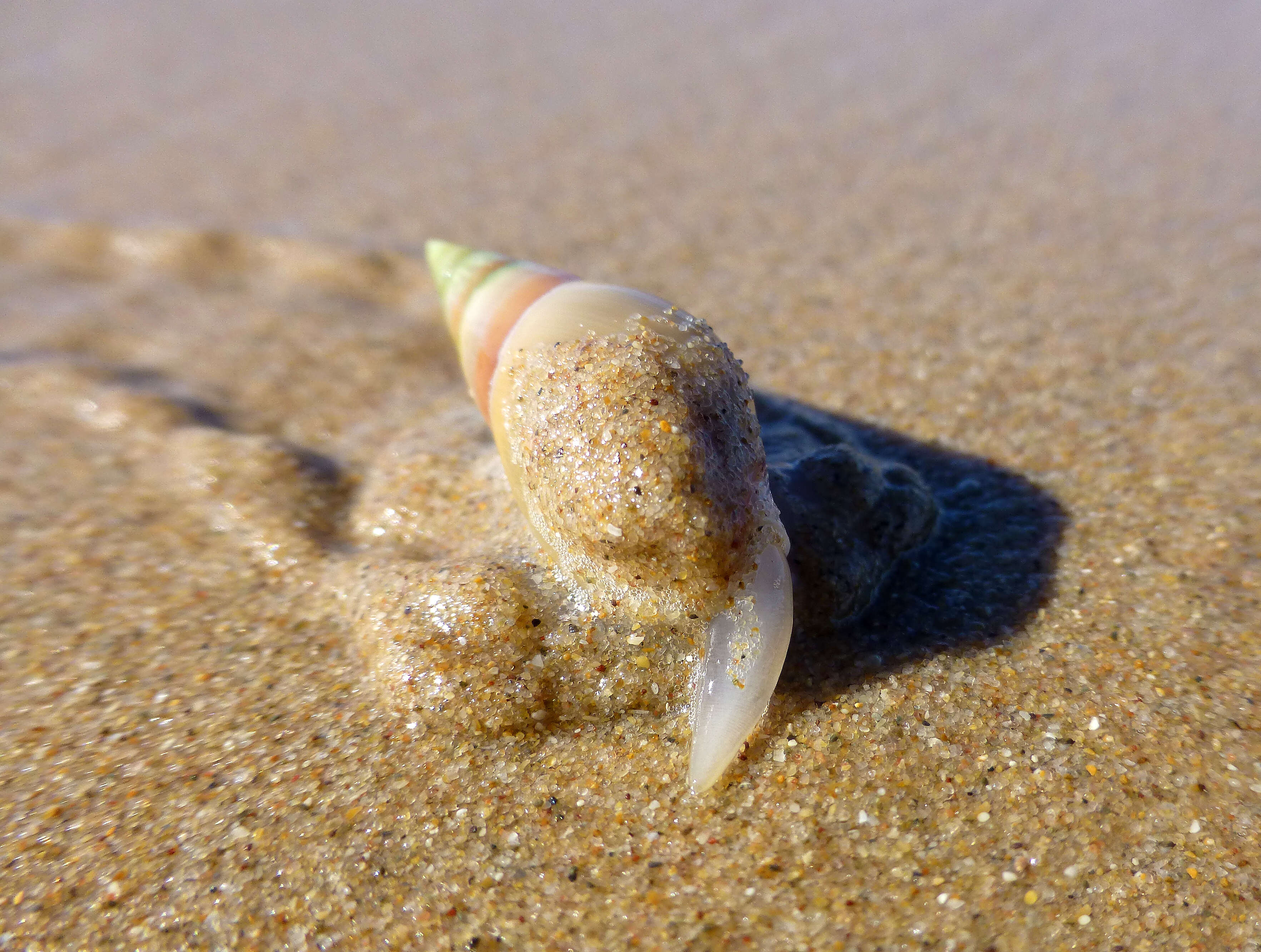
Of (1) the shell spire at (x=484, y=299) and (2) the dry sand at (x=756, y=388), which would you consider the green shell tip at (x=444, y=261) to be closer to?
(1) the shell spire at (x=484, y=299)

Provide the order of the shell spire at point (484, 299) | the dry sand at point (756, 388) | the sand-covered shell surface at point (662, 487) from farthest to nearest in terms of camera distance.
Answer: the shell spire at point (484, 299) < the sand-covered shell surface at point (662, 487) < the dry sand at point (756, 388)

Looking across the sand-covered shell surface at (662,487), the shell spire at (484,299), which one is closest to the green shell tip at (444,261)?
the shell spire at (484,299)

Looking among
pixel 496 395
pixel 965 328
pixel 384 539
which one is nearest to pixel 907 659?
pixel 496 395

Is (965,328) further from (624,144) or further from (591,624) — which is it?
(624,144)

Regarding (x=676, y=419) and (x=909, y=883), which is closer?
(x=909, y=883)

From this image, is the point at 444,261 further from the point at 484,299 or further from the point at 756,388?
the point at 756,388

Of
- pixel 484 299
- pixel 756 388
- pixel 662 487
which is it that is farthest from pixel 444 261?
pixel 662 487

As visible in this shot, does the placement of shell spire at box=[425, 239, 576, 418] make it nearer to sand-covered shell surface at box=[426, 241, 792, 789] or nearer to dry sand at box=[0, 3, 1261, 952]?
sand-covered shell surface at box=[426, 241, 792, 789]
